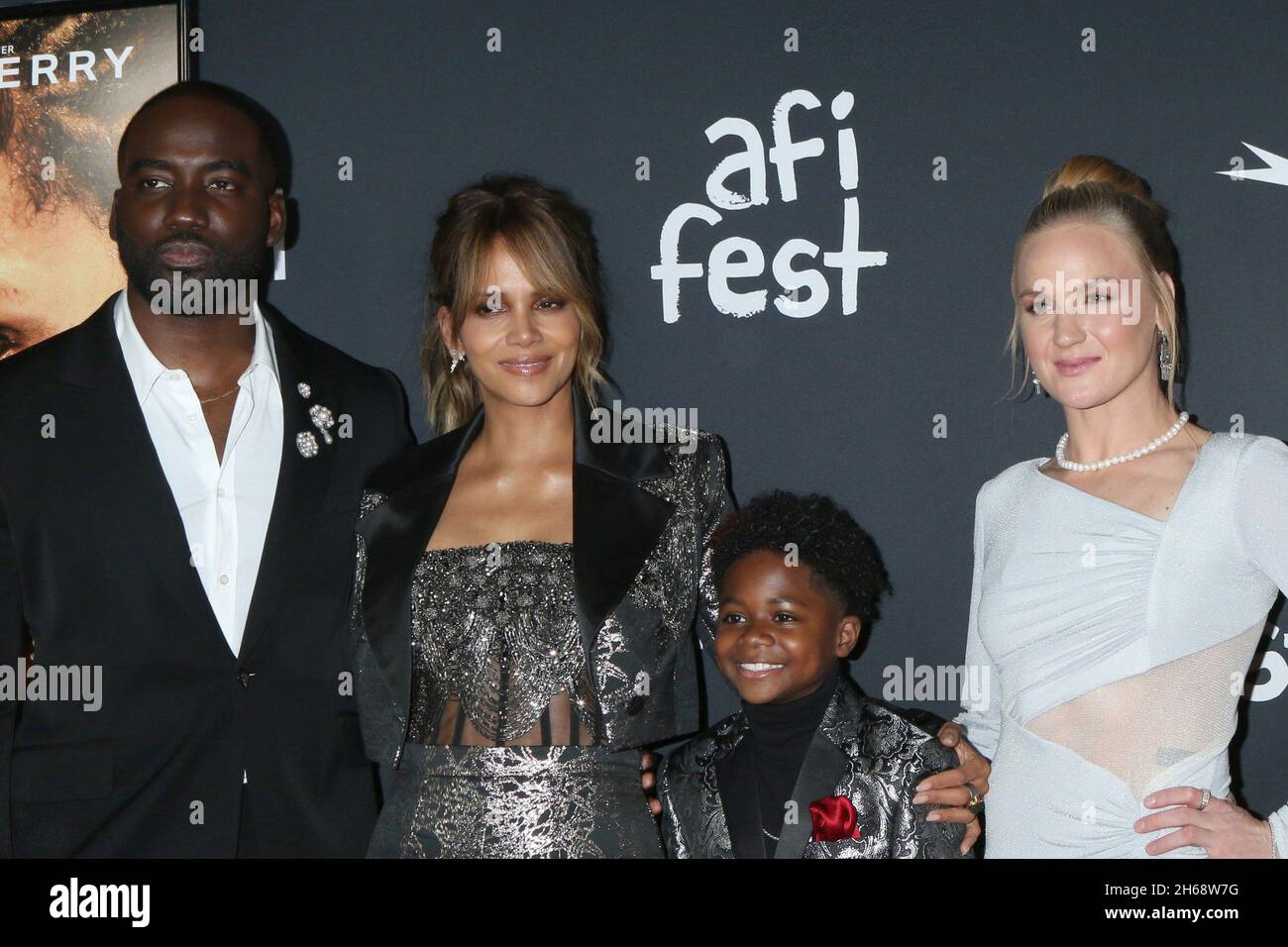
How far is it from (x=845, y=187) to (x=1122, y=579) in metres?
1.10

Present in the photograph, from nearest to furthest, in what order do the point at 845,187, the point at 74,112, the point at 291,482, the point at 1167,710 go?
the point at 1167,710 → the point at 291,482 → the point at 845,187 → the point at 74,112

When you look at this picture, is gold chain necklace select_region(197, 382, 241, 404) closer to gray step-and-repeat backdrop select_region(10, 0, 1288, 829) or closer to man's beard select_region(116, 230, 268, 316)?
man's beard select_region(116, 230, 268, 316)

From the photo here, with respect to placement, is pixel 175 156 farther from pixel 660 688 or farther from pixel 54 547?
pixel 660 688

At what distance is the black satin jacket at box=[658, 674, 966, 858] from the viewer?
2.03 m

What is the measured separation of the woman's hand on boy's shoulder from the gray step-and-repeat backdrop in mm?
530

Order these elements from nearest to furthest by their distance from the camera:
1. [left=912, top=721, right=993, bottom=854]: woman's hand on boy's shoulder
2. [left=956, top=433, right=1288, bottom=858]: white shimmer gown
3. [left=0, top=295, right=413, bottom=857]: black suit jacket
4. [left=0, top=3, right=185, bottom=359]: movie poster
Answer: [left=956, top=433, right=1288, bottom=858]: white shimmer gown < [left=912, top=721, right=993, bottom=854]: woman's hand on boy's shoulder < [left=0, top=295, right=413, bottom=857]: black suit jacket < [left=0, top=3, right=185, bottom=359]: movie poster

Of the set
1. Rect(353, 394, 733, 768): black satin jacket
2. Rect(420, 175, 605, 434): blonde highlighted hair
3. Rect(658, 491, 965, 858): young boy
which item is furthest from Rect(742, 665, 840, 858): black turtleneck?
Rect(420, 175, 605, 434): blonde highlighted hair

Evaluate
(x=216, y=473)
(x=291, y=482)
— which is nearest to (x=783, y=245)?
(x=291, y=482)

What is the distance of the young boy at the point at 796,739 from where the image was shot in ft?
6.68

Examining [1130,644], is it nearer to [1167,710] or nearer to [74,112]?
[1167,710]

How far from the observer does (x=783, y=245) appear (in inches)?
102

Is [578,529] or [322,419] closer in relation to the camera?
[578,529]

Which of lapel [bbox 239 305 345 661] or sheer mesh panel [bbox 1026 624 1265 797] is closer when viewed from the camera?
sheer mesh panel [bbox 1026 624 1265 797]
